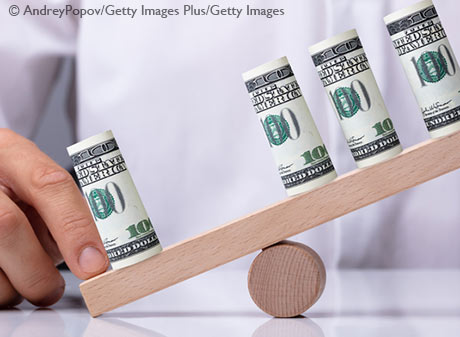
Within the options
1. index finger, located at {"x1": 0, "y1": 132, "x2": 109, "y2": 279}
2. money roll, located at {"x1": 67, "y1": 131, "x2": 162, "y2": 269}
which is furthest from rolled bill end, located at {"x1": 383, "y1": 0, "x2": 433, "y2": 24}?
index finger, located at {"x1": 0, "y1": 132, "x2": 109, "y2": 279}

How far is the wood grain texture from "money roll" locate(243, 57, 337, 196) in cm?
15

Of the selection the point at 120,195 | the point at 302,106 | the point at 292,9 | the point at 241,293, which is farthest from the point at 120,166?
the point at 292,9

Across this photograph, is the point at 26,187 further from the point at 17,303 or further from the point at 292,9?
the point at 292,9

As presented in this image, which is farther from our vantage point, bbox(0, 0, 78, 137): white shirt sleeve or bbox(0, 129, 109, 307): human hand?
bbox(0, 0, 78, 137): white shirt sleeve

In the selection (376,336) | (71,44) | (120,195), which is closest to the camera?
(376,336)

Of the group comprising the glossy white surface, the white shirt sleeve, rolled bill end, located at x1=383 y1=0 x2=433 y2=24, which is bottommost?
the glossy white surface

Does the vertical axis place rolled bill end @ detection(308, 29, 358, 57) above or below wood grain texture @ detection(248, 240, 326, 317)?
above

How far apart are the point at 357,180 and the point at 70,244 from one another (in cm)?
61

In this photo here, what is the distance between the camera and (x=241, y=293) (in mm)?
1702

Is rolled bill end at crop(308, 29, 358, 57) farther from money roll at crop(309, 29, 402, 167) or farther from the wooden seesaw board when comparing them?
the wooden seesaw board

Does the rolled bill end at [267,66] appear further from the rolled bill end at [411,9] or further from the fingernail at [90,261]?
the fingernail at [90,261]

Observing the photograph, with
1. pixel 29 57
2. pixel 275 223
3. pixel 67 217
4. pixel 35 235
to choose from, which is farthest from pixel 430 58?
pixel 29 57

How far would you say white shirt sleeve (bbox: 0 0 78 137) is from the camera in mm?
2309

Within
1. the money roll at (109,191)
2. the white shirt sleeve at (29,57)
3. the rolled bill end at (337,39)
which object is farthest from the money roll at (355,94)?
the white shirt sleeve at (29,57)
